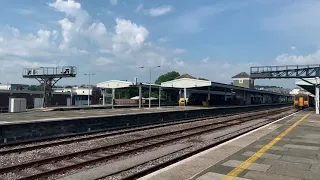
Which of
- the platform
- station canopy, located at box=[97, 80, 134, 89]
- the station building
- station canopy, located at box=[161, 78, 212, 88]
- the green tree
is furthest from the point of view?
the green tree

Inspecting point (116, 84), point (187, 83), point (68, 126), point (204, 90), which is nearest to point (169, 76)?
point (204, 90)

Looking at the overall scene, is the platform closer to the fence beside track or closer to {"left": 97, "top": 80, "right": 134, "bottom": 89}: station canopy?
the fence beside track

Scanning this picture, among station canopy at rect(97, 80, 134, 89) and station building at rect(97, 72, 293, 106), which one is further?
station building at rect(97, 72, 293, 106)

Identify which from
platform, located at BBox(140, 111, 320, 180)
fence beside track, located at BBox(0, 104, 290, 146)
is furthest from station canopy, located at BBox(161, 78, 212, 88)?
platform, located at BBox(140, 111, 320, 180)

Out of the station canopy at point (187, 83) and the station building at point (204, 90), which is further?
the station building at point (204, 90)

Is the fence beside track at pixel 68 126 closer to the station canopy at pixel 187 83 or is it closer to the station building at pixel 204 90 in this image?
the station building at pixel 204 90

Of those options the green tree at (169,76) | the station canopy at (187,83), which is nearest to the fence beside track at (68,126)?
the station canopy at (187,83)

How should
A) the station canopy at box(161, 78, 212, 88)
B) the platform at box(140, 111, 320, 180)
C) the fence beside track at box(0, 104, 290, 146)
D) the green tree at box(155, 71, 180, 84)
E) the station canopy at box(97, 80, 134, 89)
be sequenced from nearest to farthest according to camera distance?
1. the platform at box(140, 111, 320, 180)
2. the fence beside track at box(0, 104, 290, 146)
3. the station canopy at box(161, 78, 212, 88)
4. the station canopy at box(97, 80, 134, 89)
5. the green tree at box(155, 71, 180, 84)

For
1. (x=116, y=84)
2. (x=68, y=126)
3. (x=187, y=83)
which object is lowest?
(x=68, y=126)

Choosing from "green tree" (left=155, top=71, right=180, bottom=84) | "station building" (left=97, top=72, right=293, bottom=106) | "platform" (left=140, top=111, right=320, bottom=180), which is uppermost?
"green tree" (left=155, top=71, right=180, bottom=84)

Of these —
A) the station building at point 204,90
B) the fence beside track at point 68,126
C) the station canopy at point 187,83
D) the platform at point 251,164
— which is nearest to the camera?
the platform at point 251,164

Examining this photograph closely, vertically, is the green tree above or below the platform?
above

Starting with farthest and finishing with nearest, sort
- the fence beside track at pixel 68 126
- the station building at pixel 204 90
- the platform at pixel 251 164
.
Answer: the station building at pixel 204 90
the fence beside track at pixel 68 126
the platform at pixel 251 164

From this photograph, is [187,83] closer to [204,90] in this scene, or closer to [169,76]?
[204,90]
